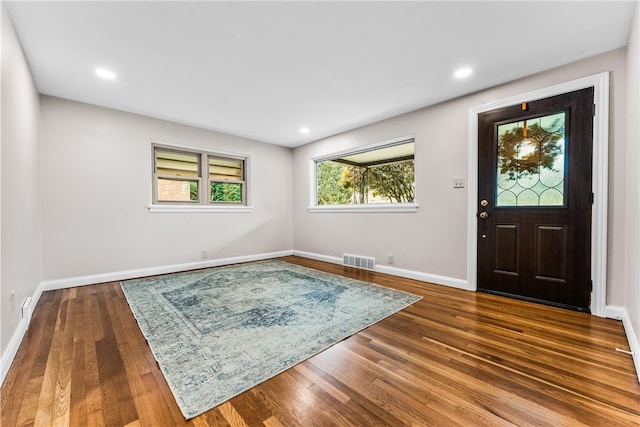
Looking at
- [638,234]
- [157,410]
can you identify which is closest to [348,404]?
[157,410]

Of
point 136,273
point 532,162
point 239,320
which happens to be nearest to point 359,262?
point 239,320

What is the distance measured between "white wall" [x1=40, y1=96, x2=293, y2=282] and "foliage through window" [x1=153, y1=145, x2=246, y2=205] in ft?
0.64

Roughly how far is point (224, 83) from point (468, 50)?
249 centimetres

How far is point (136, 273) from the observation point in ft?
12.7

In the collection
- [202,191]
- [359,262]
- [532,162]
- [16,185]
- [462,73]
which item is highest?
[462,73]

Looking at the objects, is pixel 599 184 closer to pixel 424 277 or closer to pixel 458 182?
pixel 458 182

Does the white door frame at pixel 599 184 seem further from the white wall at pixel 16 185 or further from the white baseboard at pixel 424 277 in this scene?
the white wall at pixel 16 185

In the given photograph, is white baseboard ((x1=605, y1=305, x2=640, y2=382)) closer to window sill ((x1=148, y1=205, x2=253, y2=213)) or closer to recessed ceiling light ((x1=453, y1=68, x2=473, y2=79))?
recessed ceiling light ((x1=453, y1=68, x2=473, y2=79))

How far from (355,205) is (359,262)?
0.98 meters

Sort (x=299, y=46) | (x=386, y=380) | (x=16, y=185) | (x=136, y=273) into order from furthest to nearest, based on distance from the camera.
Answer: (x=136, y=273) → (x=299, y=46) → (x=16, y=185) → (x=386, y=380)

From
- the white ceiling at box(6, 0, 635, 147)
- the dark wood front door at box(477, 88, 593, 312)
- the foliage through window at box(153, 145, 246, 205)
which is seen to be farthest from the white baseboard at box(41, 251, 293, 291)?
the dark wood front door at box(477, 88, 593, 312)

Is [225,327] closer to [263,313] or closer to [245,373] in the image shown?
[263,313]

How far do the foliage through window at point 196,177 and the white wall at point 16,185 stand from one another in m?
1.50

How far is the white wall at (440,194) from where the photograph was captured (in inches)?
92.0
